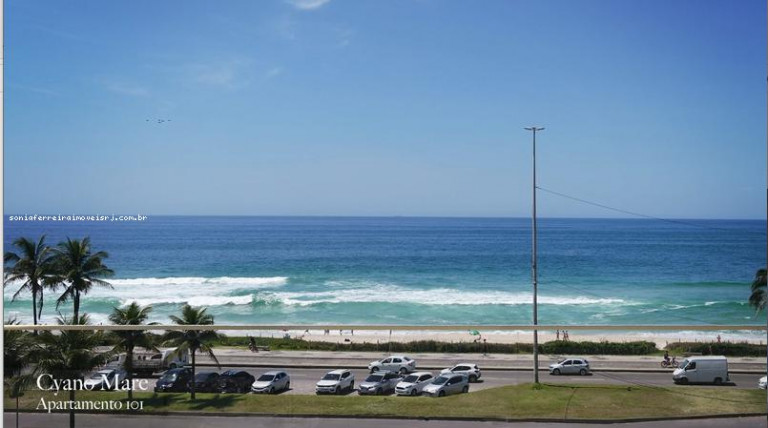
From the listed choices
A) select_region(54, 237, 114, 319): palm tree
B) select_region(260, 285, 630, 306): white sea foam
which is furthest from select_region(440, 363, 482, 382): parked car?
select_region(260, 285, 630, 306): white sea foam

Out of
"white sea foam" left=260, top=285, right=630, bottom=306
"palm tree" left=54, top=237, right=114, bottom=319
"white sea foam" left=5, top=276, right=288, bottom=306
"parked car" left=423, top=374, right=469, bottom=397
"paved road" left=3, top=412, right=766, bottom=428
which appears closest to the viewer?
"paved road" left=3, top=412, right=766, bottom=428

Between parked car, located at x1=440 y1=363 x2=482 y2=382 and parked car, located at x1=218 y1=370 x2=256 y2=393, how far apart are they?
2.09ft

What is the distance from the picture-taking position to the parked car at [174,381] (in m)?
1.96

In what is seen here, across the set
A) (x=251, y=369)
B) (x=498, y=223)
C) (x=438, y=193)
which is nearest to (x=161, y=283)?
(x=438, y=193)

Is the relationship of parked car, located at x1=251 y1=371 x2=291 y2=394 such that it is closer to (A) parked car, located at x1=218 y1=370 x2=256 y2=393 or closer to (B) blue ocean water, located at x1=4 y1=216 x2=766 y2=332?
(A) parked car, located at x1=218 y1=370 x2=256 y2=393

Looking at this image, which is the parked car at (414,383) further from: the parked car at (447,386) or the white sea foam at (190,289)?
the white sea foam at (190,289)

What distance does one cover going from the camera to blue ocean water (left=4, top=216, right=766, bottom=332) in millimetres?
15641

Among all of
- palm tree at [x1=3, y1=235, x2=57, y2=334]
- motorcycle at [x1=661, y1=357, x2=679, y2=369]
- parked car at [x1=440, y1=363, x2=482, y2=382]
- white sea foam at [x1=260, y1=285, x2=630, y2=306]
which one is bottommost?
white sea foam at [x1=260, y1=285, x2=630, y2=306]

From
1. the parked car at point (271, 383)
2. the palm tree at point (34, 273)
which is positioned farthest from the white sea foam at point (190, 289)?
the parked car at point (271, 383)

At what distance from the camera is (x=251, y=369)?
2006mm

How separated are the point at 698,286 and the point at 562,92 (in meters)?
20.0

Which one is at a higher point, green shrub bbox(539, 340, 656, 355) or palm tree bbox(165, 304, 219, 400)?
palm tree bbox(165, 304, 219, 400)

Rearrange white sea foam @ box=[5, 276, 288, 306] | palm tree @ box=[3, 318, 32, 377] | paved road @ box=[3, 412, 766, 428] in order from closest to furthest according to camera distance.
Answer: paved road @ box=[3, 412, 766, 428] < palm tree @ box=[3, 318, 32, 377] < white sea foam @ box=[5, 276, 288, 306]

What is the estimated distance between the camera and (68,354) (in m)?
2.02
